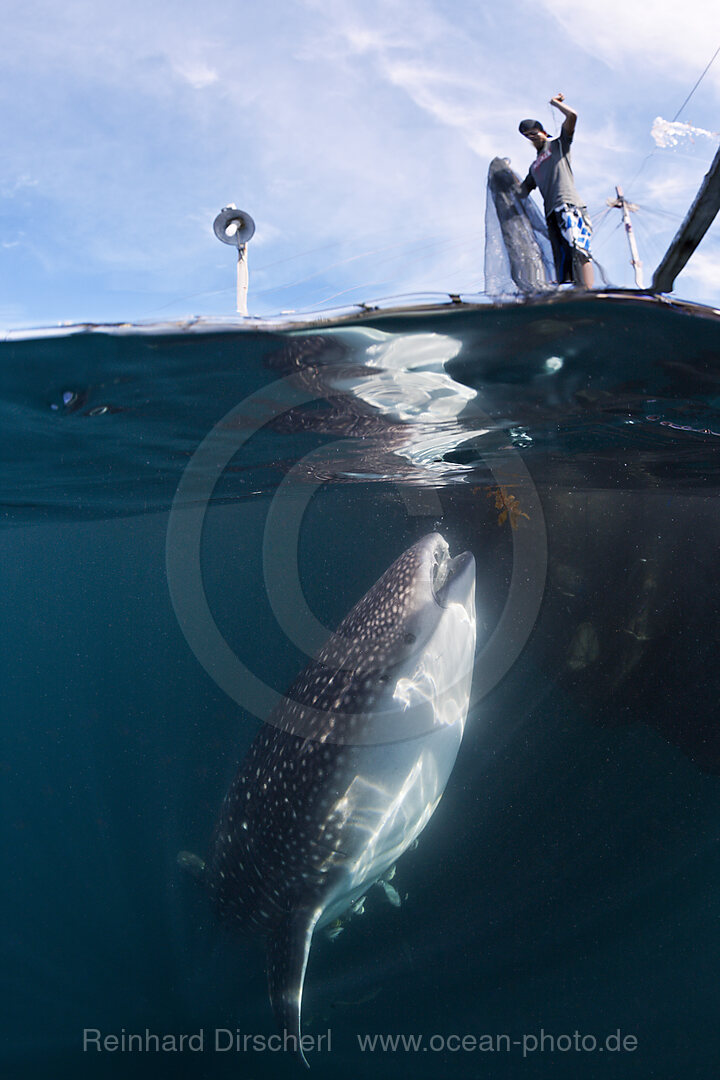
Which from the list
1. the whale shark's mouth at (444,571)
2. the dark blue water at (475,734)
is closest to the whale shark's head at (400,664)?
the whale shark's mouth at (444,571)

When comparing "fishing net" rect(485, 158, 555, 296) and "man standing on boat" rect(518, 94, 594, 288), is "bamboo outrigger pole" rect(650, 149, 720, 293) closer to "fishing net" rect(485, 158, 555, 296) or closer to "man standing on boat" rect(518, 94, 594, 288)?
"man standing on boat" rect(518, 94, 594, 288)

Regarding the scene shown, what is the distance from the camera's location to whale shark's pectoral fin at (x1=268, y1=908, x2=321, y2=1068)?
470 cm

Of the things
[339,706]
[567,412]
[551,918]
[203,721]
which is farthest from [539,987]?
[203,721]

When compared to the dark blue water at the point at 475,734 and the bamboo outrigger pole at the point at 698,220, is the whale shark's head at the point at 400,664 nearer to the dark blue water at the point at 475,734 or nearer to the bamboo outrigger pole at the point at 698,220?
the dark blue water at the point at 475,734

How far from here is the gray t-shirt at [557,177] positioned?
5.95 meters

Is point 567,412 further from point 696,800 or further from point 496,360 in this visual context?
point 696,800

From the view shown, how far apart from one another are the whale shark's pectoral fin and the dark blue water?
8.12 ft

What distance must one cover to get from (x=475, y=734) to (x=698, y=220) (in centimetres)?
1066

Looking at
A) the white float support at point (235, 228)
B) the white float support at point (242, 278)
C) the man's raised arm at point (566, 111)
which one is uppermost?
the man's raised arm at point (566, 111)

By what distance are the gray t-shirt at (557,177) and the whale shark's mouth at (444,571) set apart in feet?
13.0

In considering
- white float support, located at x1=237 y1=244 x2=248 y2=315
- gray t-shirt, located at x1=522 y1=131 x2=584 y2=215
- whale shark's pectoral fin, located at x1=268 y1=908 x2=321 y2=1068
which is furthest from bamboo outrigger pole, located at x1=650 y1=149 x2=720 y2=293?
→ whale shark's pectoral fin, located at x1=268 y1=908 x2=321 y2=1068

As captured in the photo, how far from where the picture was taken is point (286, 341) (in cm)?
596

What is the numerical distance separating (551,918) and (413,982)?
2.23 metres

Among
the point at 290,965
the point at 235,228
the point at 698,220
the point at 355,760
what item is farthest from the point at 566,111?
the point at 290,965
